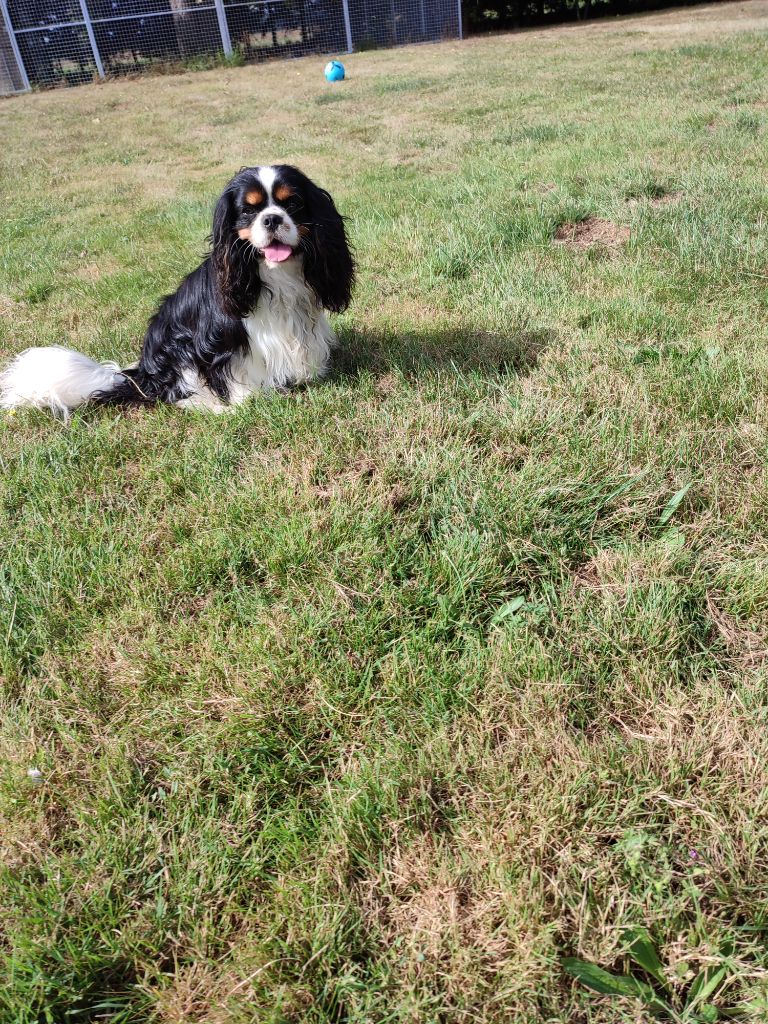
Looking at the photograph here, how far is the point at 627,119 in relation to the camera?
7.53 meters

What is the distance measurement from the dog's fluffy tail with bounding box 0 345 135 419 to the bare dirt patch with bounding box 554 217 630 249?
3171 mm

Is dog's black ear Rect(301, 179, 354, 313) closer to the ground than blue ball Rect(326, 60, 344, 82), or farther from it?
closer to the ground

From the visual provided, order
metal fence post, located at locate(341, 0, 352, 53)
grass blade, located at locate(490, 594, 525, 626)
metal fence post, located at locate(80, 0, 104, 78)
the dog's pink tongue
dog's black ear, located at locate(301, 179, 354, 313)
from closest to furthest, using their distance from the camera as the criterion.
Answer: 1. grass blade, located at locate(490, 594, 525, 626)
2. the dog's pink tongue
3. dog's black ear, located at locate(301, 179, 354, 313)
4. metal fence post, located at locate(80, 0, 104, 78)
5. metal fence post, located at locate(341, 0, 352, 53)

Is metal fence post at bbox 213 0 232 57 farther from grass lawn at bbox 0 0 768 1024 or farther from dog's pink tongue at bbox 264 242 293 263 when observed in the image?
dog's pink tongue at bbox 264 242 293 263

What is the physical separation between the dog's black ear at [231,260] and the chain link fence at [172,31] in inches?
794

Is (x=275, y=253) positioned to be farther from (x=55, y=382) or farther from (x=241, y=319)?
(x=55, y=382)

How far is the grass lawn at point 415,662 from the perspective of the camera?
1306 millimetres

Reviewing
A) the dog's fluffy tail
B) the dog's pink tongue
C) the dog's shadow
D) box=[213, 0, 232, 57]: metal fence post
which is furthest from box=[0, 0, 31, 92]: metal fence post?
the dog's pink tongue

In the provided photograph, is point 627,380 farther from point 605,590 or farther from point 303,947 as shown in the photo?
point 303,947

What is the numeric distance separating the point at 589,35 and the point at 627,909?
21367 mm

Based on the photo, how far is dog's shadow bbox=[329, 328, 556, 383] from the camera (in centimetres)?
334

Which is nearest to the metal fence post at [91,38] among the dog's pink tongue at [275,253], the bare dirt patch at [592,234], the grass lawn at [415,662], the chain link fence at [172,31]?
the chain link fence at [172,31]

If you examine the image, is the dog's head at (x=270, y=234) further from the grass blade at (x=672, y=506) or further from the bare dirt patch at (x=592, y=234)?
the bare dirt patch at (x=592, y=234)

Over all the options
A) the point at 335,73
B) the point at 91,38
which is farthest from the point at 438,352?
the point at 91,38
